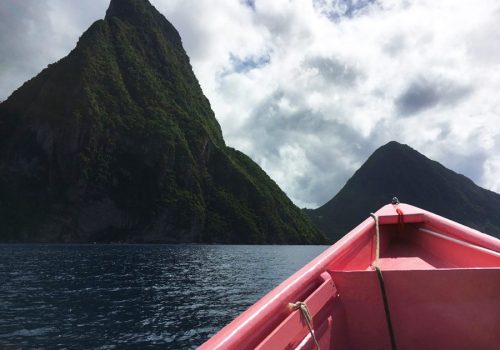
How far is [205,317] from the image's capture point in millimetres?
22094

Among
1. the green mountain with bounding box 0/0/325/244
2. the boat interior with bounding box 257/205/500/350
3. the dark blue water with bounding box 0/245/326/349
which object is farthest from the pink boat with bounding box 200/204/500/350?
the green mountain with bounding box 0/0/325/244

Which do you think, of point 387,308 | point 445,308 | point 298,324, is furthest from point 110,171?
point 445,308

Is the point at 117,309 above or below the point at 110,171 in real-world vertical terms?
below

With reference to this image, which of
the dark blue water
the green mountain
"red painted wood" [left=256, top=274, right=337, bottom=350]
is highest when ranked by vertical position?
the green mountain

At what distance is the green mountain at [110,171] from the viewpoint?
477 ft

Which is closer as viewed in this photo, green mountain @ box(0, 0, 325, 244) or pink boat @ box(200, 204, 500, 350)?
pink boat @ box(200, 204, 500, 350)

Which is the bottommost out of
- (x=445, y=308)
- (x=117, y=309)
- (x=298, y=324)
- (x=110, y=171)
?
(x=117, y=309)

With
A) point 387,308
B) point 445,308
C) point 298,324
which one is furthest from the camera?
point 387,308

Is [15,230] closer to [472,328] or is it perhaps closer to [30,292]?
[30,292]

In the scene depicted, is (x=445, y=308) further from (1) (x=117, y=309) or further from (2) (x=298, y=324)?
(1) (x=117, y=309)

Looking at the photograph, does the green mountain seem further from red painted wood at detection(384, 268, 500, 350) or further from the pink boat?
red painted wood at detection(384, 268, 500, 350)

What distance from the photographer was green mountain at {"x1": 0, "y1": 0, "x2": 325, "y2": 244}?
14525 centimetres

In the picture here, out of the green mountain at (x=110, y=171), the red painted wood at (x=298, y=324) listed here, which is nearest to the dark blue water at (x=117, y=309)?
the red painted wood at (x=298, y=324)

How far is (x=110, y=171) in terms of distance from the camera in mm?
159500
